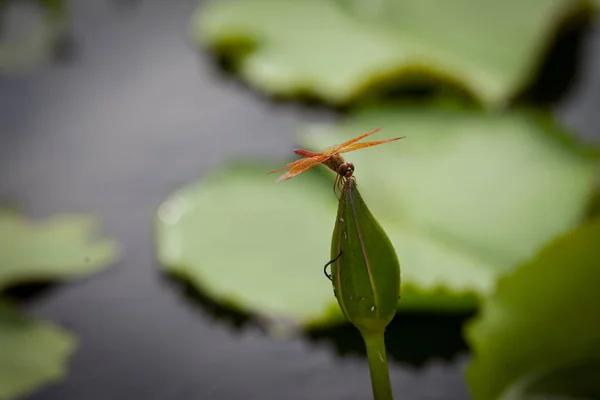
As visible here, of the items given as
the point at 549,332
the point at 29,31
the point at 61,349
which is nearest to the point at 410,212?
the point at 549,332

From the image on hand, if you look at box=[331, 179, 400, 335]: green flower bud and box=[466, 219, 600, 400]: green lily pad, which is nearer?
box=[331, 179, 400, 335]: green flower bud

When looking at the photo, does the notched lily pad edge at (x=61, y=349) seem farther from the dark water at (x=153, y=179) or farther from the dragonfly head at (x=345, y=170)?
the dragonfly head at (x=345, y=170)

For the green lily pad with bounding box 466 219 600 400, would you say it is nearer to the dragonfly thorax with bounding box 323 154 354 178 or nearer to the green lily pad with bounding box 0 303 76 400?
the dragonfly thorax with bounding box 323 154 354 178

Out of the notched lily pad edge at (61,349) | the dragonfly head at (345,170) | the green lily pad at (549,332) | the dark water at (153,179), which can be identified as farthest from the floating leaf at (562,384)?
the notched lily pad edge at (61,349)

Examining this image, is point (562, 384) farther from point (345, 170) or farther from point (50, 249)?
point (50, 249)

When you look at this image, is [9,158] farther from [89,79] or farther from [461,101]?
[461,101]

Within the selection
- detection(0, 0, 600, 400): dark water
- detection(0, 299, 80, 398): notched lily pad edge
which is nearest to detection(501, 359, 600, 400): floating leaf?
detection(0, 0, 600, 400): dark water
